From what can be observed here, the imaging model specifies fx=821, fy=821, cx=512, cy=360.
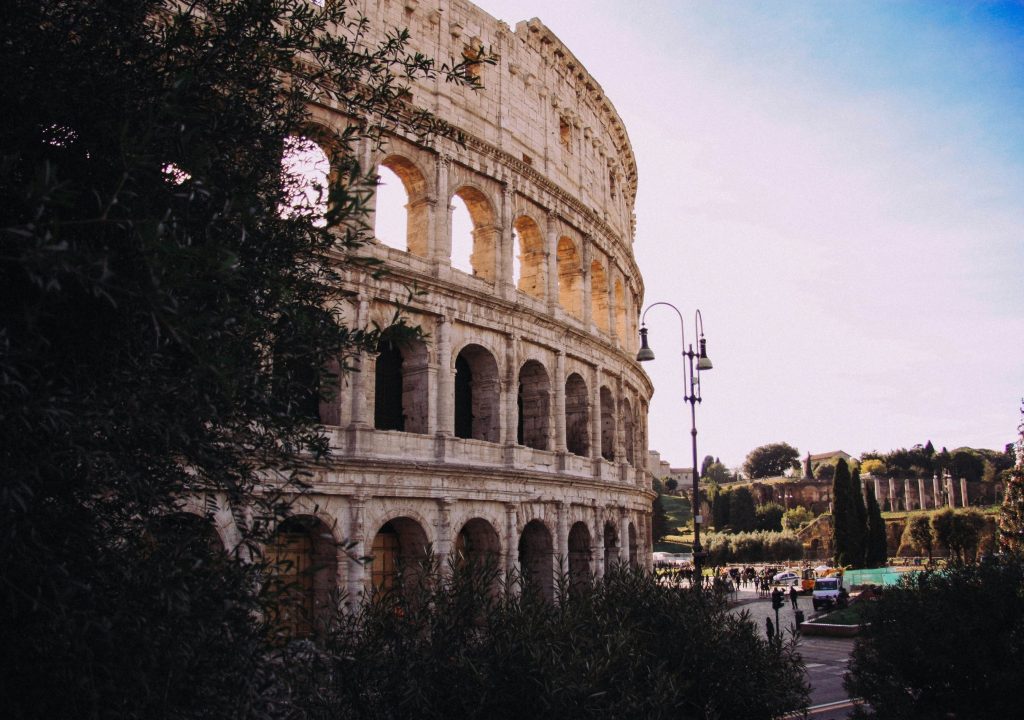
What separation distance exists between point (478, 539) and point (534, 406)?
3910 mm

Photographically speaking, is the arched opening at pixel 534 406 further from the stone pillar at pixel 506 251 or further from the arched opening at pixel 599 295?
the arched opening at pixel 599 295

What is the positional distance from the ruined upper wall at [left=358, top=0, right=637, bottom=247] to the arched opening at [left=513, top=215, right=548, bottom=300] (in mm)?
1468

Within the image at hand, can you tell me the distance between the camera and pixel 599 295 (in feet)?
82.0

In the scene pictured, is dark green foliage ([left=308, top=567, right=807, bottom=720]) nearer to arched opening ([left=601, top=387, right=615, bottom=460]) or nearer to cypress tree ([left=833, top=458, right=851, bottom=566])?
arched opening ([left=601, top=387, right=615, bottom=460])

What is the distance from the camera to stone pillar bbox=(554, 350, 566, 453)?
2064 cm

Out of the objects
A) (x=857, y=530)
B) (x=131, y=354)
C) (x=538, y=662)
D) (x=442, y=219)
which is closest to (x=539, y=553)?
(x=442, y=219)

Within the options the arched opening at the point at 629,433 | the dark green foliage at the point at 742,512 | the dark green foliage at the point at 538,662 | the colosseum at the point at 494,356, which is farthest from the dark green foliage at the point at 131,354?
the dark green foliage at the point at 742,512

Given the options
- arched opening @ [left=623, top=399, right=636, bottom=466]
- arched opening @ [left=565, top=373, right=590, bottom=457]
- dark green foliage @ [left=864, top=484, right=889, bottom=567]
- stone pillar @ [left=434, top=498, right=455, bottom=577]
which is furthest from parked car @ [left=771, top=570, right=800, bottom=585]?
stone pillar @ [left=434, top=498, right=455, bottom=577]

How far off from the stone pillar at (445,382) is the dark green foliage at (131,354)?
11329mm

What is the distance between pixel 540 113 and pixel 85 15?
17.8 meters

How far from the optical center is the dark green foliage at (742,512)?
87.1 m

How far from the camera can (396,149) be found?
58.5ft

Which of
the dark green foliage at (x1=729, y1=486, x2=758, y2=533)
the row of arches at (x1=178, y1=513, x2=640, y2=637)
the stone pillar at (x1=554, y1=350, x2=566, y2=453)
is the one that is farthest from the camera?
the dark green foliage at (x1=729, y1=486, x2=758, y2=533)

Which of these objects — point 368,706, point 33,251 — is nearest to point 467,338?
point 368,706
